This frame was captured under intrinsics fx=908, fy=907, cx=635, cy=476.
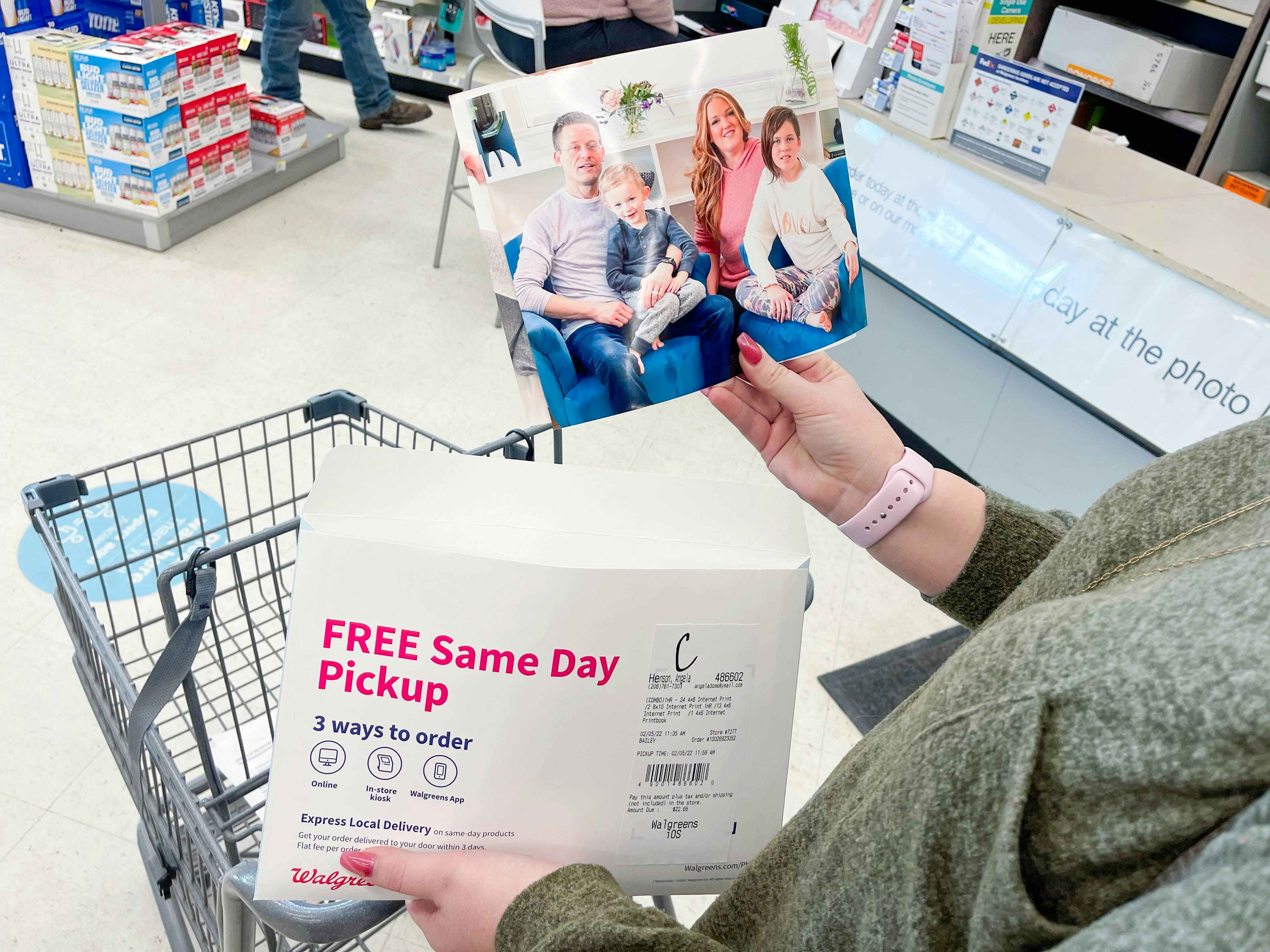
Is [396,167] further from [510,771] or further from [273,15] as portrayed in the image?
[510,771]

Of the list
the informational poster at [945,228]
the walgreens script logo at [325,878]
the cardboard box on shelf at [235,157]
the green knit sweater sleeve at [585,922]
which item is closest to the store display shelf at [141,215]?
the cardboard box on shelf at [235,157]

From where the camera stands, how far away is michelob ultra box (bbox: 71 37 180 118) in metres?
2.86

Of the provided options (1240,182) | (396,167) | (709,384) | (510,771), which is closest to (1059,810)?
(510,771)

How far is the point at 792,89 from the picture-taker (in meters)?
1.00

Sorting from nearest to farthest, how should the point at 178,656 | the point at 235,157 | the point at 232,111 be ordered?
the point at 178,656 → the point at 232,111 → the point at 235,157

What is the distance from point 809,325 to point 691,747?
549 mm

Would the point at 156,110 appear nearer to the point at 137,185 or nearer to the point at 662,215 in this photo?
the point at 137,185

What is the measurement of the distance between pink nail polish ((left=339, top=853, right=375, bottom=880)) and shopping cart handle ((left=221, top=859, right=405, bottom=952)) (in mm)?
57

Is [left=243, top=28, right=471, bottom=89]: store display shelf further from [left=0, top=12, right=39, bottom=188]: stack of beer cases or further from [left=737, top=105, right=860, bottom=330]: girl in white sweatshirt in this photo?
[left=737, top=105, right=860, bottom=330]: girl in white sweatshirt

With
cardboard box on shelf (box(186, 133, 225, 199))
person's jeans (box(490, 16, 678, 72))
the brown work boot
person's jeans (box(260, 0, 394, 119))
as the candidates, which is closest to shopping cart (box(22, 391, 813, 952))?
person's jeans (box(490, 16, 678, 72))

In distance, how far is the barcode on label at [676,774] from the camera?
689mm

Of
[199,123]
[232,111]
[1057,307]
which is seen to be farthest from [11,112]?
[1057,307]

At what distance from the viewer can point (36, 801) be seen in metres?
1.59

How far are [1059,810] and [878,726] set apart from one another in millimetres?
215
